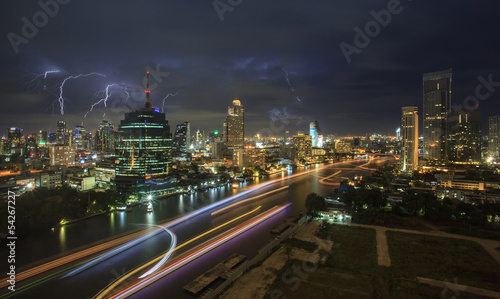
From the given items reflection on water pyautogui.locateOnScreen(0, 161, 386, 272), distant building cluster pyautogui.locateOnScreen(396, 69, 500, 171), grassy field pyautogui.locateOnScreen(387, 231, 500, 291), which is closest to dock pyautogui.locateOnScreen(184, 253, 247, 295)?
grassy field pyautogui.locateOnScreen(387, 231, 500, 291)

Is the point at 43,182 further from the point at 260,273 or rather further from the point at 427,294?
the point at 427,294

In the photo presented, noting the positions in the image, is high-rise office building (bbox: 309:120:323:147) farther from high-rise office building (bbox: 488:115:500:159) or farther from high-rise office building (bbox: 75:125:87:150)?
high-rise office building (bbox: 75:125:87:150)

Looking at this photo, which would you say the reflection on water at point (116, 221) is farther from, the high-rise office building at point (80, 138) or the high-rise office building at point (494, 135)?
the high-rise office building at point (80, 138)

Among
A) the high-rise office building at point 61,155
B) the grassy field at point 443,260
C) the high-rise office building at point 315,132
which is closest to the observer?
the grassy field at point 443,260

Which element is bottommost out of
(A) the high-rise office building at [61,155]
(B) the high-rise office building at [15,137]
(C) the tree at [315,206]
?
(C) the tree at [315,206]

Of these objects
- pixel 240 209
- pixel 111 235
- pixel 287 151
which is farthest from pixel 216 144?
pixel 111 235

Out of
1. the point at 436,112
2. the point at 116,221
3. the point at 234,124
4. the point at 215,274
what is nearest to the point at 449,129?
the point at 436,112

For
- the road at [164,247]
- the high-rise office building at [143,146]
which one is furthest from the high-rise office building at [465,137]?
the high-rise office building at [143,146]
